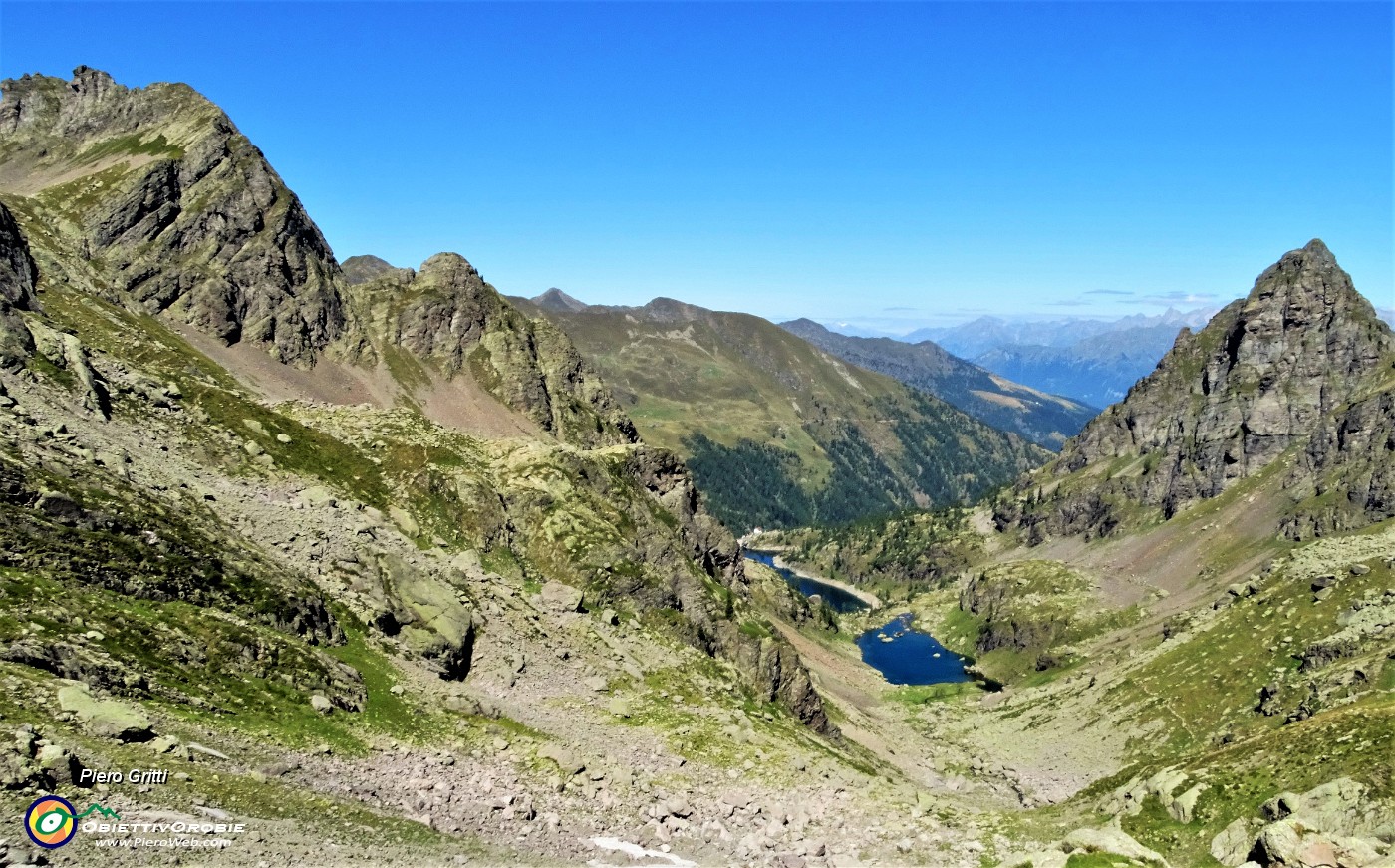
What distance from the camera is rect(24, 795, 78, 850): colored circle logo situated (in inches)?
973

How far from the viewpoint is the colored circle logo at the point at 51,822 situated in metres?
24.7

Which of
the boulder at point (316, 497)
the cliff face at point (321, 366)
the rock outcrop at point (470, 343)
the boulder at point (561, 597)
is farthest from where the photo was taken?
the rock outcrop at point (470, 343)

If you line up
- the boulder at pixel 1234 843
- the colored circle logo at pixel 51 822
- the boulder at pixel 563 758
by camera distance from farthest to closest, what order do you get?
1. the boulder at pixel 563 758
2. the boulder at pixel 1234 843
3. the colored circle logo at pixel 51 822

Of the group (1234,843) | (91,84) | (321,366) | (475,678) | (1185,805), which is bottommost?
(1185,805)

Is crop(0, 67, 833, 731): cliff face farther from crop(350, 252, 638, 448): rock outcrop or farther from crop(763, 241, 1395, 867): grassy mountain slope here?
crop(763, 241, 1395, 867): grassy mountain slope

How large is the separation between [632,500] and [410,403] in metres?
76.1

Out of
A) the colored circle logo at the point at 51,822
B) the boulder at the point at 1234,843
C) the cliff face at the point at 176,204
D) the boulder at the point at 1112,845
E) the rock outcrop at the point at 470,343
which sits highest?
the cliff face at the point at 176,204

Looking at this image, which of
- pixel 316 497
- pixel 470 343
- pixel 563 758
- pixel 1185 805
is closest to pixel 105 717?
pixel 563 758

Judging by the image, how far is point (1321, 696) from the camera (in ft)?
305

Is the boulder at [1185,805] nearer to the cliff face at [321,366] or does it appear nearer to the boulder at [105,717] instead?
the cliff face at [321,366]

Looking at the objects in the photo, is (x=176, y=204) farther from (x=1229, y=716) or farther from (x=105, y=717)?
(x=1229, y=716)

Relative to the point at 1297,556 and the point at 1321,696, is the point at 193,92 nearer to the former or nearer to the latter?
the point at 1321,696

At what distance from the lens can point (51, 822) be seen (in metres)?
25.4

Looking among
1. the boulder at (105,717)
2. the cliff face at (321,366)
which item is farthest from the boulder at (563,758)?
the boulder at (105,717)
